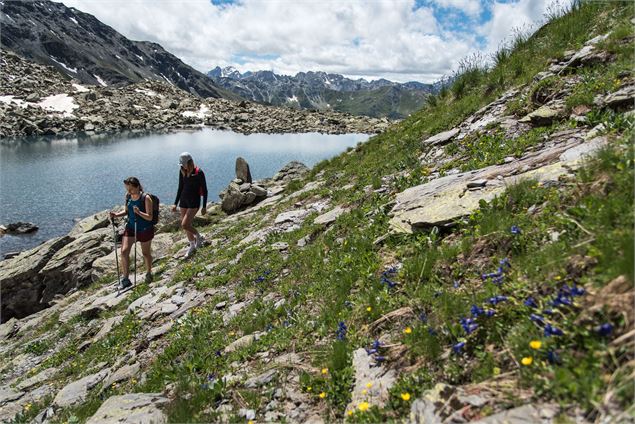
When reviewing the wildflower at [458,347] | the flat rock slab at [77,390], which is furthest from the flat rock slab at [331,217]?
the wildflower at [458,347]

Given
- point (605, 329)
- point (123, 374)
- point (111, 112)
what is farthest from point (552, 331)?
point (111, 112)

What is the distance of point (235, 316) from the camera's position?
8.37m

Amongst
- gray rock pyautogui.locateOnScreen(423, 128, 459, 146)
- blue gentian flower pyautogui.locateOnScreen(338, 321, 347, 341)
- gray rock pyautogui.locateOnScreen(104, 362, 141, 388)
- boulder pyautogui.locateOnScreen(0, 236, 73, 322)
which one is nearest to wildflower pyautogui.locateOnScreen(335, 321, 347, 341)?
blue gentian flower pyautogui.locateOnScreen(338, 321, 347, 341)

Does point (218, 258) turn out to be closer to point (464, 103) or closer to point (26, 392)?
point (26, 392)

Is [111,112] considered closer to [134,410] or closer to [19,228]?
[19,228]

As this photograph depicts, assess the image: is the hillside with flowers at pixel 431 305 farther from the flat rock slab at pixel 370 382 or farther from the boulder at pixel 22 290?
the boulder at pixel 22 290

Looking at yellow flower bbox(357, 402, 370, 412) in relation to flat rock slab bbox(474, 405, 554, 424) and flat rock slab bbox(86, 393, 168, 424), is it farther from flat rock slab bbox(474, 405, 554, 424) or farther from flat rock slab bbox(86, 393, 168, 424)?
flat rock slab bbox(86, 393, 168, 424)

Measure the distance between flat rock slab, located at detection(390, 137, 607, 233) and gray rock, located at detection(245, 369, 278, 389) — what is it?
140 inches

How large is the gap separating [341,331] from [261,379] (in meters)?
1.30

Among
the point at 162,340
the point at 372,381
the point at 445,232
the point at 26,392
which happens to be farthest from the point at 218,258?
the point at 372,381

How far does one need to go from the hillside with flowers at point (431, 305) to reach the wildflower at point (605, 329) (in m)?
0.02

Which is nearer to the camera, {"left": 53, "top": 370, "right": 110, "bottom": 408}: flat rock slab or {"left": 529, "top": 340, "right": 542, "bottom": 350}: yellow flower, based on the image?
{"left": 529, "top": 340, "right": 542, "bottom": 350}: yellow flower

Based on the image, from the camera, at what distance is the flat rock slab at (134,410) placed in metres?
5.34

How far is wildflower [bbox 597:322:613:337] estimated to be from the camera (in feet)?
10.9
